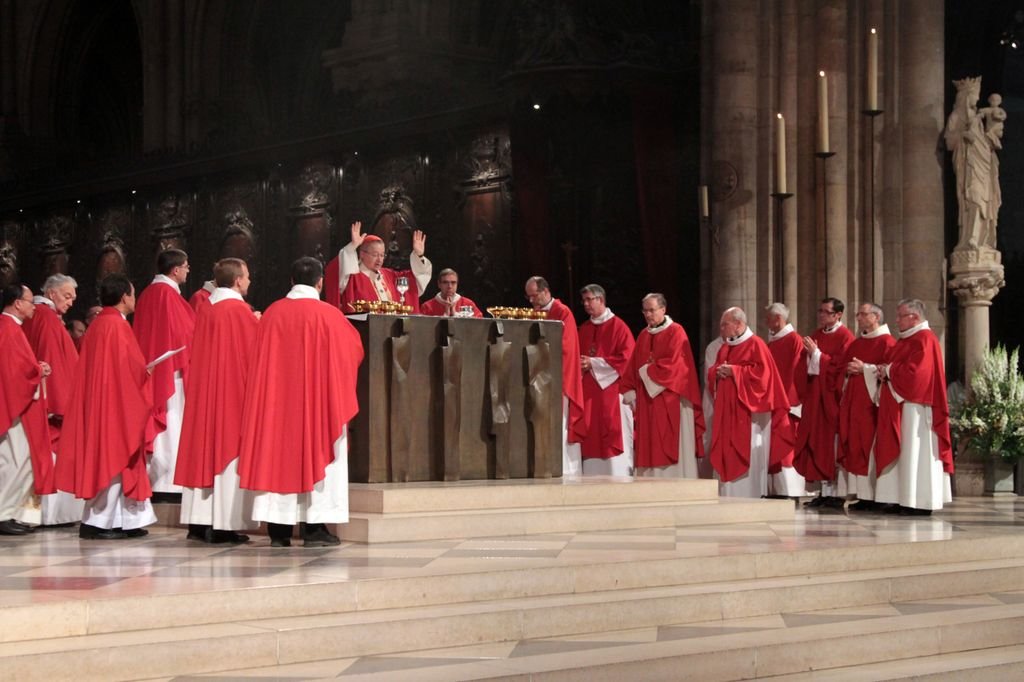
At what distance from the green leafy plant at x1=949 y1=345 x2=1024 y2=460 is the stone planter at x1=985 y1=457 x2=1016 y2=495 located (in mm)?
115

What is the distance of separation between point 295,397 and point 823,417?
4.68 metres

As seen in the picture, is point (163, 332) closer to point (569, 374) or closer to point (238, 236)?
point (569, 374)

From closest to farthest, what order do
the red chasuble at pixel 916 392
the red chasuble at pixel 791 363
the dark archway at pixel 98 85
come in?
1. the red chasuble at pixel 916 392
2. the red chasuble at pixel 791 363
3. the dark archway at pixel 98 85

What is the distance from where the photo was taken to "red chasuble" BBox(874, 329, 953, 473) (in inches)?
389

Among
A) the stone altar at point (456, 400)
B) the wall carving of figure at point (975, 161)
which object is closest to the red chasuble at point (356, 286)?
the stone altar at point (456, 400)

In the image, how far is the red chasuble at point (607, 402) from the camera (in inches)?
463

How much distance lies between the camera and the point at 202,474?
780 cm

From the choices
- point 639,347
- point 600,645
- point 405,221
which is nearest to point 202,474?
point 600,645

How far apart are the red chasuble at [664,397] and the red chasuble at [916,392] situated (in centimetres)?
176

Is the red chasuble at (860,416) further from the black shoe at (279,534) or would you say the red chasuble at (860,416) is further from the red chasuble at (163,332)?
the red chasuble at (163,332)

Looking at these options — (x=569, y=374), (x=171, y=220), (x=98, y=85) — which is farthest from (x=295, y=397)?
(x=98, y=85)

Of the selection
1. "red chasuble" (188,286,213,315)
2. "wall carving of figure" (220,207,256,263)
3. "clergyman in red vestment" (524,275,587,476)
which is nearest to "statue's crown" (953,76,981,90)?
"clergyman in red vestment" (524,275,587,476)

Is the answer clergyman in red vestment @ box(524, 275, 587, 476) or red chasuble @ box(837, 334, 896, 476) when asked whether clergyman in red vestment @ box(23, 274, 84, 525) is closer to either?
clergyman in red vestment @ box(524, 275, 587, 476)

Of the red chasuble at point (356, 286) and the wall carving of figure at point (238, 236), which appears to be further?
the wall carving of figure at point (238, 236)
